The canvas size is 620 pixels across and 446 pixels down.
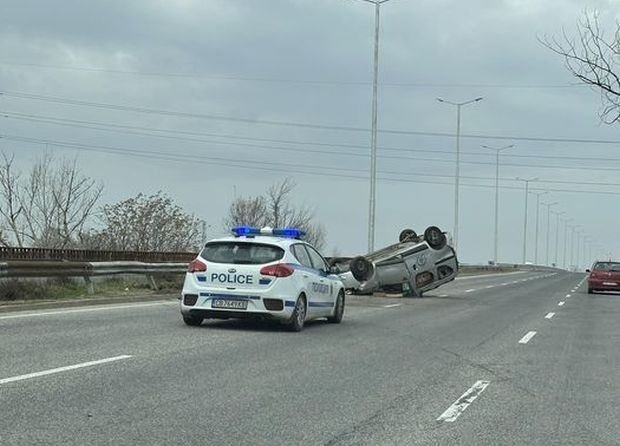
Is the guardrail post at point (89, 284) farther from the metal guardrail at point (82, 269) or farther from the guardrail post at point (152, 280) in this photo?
the guardrail post at point (152, 280)

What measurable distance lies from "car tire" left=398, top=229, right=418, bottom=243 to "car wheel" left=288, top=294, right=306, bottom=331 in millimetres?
15241

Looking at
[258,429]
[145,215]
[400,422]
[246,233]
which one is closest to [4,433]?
[258,429]

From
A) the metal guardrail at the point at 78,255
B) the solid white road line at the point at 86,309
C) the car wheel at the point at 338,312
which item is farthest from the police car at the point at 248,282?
the metal guardrail at the point at 78,255

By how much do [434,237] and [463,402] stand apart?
20088mm

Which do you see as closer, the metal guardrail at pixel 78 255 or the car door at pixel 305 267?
the car door at pixel 305 267

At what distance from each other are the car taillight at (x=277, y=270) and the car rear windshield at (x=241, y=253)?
174mm

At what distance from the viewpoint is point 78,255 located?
22.0 m

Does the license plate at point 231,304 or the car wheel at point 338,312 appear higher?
the license plate at point 231,304

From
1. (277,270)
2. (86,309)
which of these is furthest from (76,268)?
(277,270)

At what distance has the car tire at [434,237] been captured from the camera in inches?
1121

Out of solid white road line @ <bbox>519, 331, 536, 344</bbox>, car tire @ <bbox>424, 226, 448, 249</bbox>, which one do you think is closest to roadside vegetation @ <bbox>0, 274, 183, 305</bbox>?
car tire @ <bbox>424, 226, 448, 249</bbox>

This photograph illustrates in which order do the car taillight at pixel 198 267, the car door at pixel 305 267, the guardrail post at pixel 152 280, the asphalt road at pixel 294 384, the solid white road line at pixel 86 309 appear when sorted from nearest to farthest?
the asphalt road at pixel 294 384
the car taillight at pixel 198 267
the car door at pixel 305 267
the solid white road line at pixel 86 309
the guardrail post at pixel 152 280

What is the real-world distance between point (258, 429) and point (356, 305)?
16577 mm

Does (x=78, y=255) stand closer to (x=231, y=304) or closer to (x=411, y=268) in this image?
(x=231, y=304)
